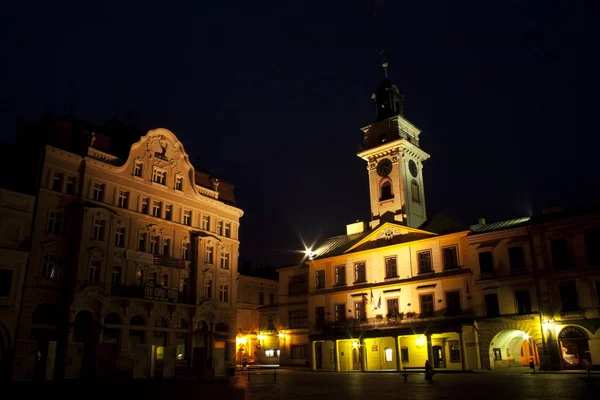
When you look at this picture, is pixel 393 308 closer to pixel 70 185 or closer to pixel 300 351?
pixel 300 351

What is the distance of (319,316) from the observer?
2124 inches

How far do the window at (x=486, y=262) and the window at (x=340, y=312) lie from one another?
48.9 ft

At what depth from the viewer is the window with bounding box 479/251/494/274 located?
142 feet

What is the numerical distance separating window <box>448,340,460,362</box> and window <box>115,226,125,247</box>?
1131 inches

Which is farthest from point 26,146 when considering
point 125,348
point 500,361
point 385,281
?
point 500,361

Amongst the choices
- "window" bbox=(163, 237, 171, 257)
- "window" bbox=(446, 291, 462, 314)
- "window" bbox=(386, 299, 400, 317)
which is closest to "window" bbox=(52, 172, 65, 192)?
"window" bbox=(163, 237, 171, 257)

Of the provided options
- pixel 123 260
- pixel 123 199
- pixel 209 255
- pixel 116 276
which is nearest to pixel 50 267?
pixel 116 276

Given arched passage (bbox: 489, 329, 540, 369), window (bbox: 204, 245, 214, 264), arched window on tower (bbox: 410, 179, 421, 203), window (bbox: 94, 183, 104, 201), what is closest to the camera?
window (bbox: 94, 183, 104, 201)

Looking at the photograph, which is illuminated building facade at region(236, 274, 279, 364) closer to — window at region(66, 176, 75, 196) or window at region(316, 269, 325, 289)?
window at region(316, 269, 325, 289)

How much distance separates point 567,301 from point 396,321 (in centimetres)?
1488

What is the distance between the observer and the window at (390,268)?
49.8m

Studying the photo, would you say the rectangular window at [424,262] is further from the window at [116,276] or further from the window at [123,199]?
the window at [123,199]

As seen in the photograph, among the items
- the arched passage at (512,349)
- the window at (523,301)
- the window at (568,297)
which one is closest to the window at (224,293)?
the arched passage at (512,349)

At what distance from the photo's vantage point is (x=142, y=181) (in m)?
43.2
